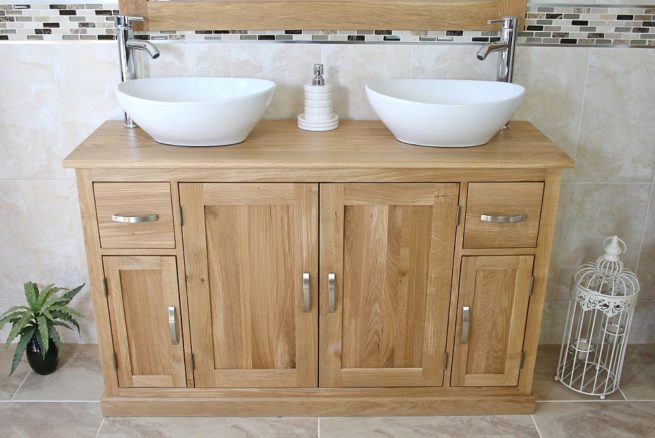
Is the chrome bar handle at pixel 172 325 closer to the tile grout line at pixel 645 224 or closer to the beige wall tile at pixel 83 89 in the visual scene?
the beige wall tile at pixel 83 89

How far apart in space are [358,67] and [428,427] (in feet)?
3.74

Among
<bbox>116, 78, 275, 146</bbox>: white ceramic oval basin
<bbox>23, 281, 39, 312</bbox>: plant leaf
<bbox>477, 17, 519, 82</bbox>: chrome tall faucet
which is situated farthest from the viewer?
<bbox>23, 281, 39, 312</bbox>: plant leaf

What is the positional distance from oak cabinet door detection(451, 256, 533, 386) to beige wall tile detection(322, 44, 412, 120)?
2.19 ft

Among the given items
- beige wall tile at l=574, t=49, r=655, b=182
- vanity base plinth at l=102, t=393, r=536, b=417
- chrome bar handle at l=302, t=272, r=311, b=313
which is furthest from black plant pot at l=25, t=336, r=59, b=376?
beige wall tile at l=574, t=49, r=655, b=182

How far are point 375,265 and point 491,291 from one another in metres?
0.34

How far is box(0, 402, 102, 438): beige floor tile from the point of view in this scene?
6.50 ft

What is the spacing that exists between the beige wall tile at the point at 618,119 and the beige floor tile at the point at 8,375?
2.00 meters

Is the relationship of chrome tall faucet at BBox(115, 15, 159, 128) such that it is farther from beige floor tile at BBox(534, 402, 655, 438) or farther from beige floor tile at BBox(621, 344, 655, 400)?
beige floor tile at BBox(621, 344, 655, 400)

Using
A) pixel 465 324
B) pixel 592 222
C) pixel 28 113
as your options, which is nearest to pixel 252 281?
pixel 465 324

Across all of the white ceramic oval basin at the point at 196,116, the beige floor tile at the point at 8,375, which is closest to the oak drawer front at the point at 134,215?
the white ceramic oval basin at the point at 196,116

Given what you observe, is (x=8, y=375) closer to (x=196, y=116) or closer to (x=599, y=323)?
(x=196, y=116)

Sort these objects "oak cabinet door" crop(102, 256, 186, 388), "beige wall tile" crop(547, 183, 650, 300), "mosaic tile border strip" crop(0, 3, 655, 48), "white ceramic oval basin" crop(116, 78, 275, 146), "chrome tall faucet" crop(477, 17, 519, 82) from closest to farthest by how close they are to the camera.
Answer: "white ceramic oval basin" crop(116, 78, 275, 146)
"oak cabinet door" crop(102, 256, 186, 388)
"chrome tall faucet" crop(477, 17, 519, 82)
"mosaic tile border strip" crop(0, 3, 655, 48)
"beige wall tile" crop(547, 183, 650, 300)

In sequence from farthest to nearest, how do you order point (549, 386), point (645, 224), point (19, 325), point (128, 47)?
point (645, 224), point (549, 386), point (19, 325), point (128, 47)

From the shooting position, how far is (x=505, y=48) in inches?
78.2
